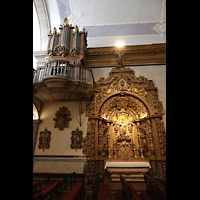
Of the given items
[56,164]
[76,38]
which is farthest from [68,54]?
[56,164]

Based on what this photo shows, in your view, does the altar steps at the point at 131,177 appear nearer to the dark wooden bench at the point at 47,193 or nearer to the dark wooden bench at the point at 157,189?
the dark wooden bench at the point at 157,189

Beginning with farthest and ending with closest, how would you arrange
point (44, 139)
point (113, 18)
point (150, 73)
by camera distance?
point (113, 18) → point (150, 73) → point (44, 139)

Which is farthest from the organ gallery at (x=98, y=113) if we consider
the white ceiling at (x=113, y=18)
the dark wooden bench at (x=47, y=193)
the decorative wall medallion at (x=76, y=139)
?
the dark wooden bench at (x=47, y=193)

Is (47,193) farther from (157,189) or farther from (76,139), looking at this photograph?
(76,139)

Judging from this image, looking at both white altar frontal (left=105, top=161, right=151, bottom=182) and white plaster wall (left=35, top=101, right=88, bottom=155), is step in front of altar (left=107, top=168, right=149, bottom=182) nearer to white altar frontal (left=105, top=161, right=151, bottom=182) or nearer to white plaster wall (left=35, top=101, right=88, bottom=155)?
white altar frontal (left=105, top=161, right=151, bottom=182)

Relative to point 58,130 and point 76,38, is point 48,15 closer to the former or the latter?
point 76,38

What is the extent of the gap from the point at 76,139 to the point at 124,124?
3138 mm

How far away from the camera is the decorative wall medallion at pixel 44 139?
726 centimetres

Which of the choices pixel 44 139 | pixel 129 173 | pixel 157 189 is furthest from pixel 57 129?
pixel 157 189

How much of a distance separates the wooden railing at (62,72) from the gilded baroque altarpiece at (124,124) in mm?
1798

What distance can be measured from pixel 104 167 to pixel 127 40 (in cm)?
882

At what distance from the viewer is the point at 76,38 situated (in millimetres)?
8117

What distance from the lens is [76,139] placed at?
7.23 metres
